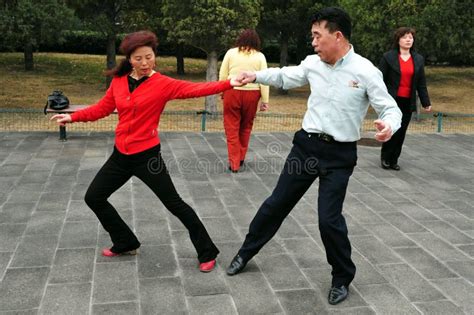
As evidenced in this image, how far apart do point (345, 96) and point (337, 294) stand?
1321mm

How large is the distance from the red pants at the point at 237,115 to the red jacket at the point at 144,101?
113 inches

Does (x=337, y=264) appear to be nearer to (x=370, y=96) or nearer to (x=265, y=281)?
(x=265, y=281)

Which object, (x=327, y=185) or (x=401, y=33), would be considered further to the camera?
(x=401, y=33)

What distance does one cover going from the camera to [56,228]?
16.0 ft

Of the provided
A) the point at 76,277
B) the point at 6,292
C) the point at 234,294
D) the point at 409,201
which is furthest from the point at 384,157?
the point at 6,292

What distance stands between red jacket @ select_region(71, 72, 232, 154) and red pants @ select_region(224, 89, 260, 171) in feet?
9.40

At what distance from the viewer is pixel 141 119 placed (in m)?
3.81

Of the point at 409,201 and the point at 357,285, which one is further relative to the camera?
the point at 409,201

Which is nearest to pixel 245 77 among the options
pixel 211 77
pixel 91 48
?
pixel 211 77

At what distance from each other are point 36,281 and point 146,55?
1760mm

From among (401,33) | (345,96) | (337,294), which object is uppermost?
(401,33)

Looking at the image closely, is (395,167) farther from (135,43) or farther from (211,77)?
(211,77)

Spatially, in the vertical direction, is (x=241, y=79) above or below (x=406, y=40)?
below

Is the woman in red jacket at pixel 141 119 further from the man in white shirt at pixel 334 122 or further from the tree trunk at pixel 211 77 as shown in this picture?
the tree trunk at pixel 211 77
